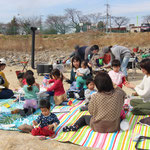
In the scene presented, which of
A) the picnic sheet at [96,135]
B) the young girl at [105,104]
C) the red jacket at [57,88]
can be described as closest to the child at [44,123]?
the picnic sheet at [96,135]

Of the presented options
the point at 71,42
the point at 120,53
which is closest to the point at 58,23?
the point at 71,42

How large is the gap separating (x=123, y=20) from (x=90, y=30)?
20.1 meters

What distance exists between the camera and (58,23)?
42.3 meters

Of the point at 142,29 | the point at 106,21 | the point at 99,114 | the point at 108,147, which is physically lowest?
the point at 108,147

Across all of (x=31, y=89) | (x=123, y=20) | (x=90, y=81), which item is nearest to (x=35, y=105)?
(x=31, y=89)

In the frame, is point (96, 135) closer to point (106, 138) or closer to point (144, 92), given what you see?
point (106, 138)

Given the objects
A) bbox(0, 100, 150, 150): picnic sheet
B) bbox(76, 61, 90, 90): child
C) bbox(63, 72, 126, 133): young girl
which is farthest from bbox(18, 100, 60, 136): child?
bbox(76, 61, 90, 90): child

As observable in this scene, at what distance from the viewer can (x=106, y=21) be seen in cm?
3991

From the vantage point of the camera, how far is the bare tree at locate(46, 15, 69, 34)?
3662cm

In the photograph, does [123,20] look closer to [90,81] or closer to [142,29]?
[142,29]

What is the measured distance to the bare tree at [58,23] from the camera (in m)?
36.6

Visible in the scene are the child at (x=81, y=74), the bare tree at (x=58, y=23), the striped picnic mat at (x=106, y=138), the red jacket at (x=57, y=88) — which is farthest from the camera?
the bare tree at (x=58, y=23)

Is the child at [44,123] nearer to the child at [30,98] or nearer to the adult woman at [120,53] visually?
the child at [30,98]

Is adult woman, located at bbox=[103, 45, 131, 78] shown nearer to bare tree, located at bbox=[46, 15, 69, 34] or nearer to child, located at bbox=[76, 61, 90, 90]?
child, located at bbox=[76, 61, 90, 90]
